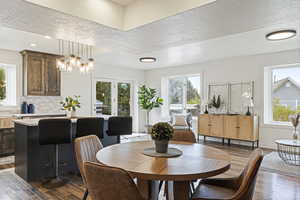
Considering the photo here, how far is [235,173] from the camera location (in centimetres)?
347

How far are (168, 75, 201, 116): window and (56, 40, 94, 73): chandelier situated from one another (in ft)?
11.4

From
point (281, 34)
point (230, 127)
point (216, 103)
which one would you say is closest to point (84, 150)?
point (281, 34)

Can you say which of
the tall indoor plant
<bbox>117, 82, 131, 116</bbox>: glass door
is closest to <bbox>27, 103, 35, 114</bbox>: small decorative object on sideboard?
<bbox>117, 82, 131, 116</bbox>: glass door

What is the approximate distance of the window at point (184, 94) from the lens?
7.00 meters

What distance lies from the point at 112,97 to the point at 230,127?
413 cm

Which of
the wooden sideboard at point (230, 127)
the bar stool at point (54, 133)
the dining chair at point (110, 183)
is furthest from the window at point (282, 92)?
the dining chair at point (110, 183)

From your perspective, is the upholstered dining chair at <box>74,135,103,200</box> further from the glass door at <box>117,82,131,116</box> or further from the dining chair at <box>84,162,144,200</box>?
the glass door at <box>117,82,131,116</box>

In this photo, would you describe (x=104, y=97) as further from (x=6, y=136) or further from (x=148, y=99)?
(x=6, y=136)

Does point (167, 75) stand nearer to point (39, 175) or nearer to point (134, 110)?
point (134, 110)

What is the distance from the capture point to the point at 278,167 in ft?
12.4

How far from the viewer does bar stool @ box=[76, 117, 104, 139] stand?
316 cm

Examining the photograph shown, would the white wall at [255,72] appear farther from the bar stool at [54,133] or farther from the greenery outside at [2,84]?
the greenery outside at [2,84]

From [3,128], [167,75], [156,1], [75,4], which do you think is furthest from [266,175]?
[3,128]

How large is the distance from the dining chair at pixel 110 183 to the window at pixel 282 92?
544 cm
